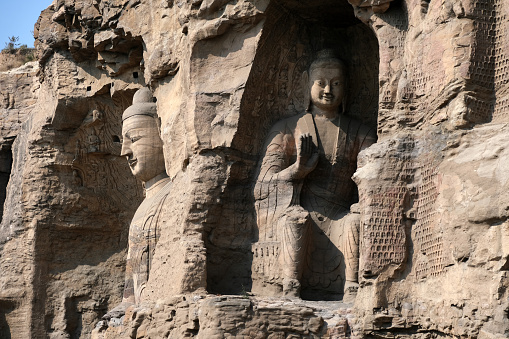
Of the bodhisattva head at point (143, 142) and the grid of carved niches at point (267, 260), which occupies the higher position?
the bodhisattva head at point (143, 142)

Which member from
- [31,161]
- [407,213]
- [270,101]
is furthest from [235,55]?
[31,161]

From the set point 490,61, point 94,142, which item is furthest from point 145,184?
point 490,61

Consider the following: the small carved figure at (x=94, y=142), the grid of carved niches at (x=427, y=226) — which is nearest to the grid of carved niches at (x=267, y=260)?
the grid of carved niches at (x=427, y=226)

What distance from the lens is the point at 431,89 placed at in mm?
9492

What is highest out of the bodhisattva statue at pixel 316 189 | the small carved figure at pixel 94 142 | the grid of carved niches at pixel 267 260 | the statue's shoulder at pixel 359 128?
the small carved figure at pixel 94 142

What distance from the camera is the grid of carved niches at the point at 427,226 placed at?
9.26m

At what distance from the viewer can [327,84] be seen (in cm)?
1134

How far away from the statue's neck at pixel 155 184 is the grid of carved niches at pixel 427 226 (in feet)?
12.7

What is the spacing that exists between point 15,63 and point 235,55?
632 centimetres

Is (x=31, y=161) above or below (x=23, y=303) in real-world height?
above

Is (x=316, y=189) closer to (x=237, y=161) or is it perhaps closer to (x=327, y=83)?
(x=237, y=161)

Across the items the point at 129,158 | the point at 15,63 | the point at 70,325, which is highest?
the point at 15,63

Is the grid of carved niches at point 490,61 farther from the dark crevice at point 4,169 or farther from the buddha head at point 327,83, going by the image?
the dark crevice at point 4,169

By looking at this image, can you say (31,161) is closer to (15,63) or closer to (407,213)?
(15,63)
